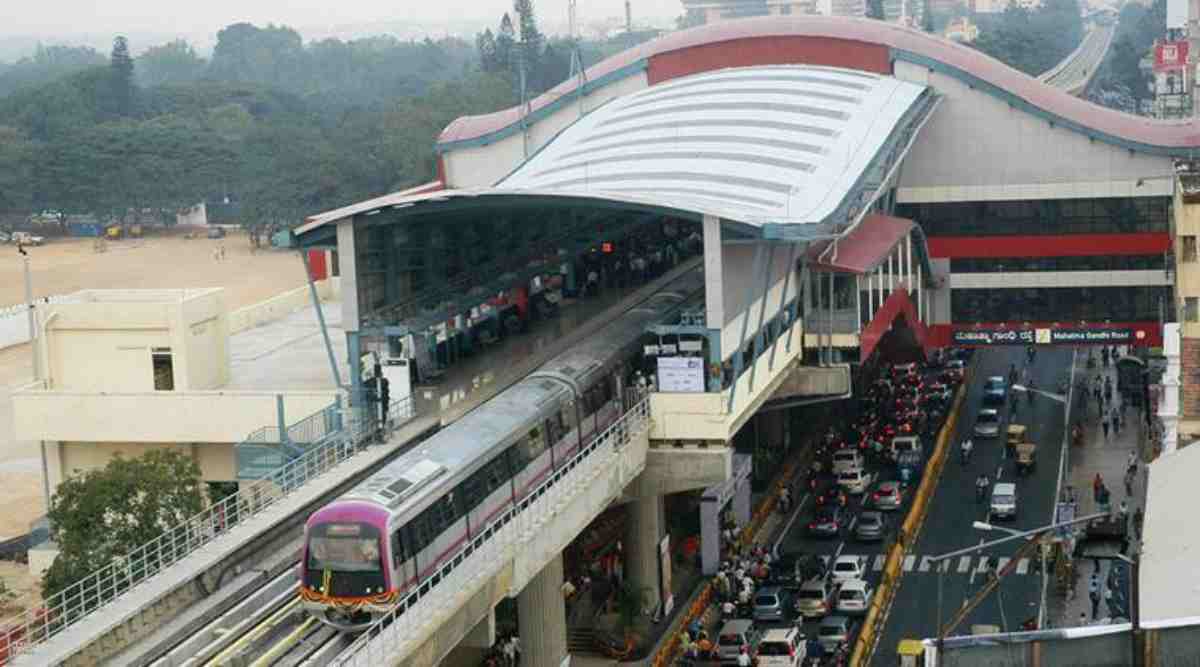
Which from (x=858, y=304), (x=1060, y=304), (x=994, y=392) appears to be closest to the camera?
(x=858, y=304)

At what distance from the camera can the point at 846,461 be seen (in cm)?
5269

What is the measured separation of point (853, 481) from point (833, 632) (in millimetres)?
13133

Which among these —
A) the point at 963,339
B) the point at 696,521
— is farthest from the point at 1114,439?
the point at 696,521

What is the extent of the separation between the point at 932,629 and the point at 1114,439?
18930 mm

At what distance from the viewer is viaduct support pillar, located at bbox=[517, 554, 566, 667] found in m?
35.2

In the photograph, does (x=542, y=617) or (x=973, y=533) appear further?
(x=973, y=533)

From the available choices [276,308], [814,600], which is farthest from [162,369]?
[814,600]

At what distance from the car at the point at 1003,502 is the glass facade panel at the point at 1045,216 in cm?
1302

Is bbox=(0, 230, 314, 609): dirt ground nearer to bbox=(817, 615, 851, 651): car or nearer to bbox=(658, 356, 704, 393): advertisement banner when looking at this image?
bbox=(658, 356, 704, 393): advertisement banner

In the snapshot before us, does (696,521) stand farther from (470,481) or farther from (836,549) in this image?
(470,481)

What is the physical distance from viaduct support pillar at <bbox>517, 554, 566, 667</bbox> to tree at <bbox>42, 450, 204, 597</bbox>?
7.14m

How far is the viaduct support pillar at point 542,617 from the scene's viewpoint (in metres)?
35.2

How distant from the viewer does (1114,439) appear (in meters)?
56.3

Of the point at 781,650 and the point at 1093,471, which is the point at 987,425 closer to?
the point at 1093,471
